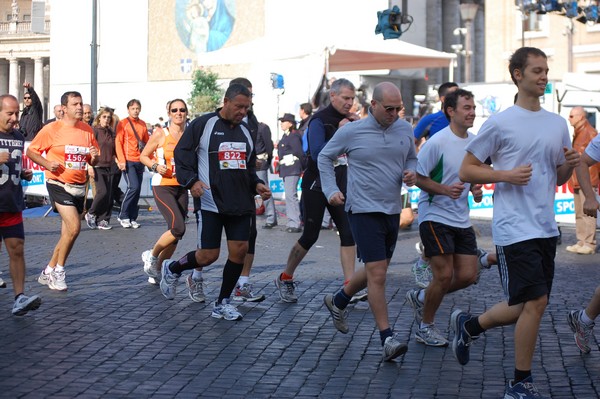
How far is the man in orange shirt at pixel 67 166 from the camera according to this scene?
10.7 meters

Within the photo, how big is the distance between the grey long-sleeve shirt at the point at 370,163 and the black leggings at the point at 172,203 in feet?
10.8

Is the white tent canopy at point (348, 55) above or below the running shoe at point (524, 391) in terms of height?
above

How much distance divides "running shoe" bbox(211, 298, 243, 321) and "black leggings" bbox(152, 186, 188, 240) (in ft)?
6.25

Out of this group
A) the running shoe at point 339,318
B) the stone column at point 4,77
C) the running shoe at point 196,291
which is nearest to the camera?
the running shoe at point 339,318

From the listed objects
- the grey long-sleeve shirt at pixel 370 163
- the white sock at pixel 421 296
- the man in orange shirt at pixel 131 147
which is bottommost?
the white sock at pixel 421 296

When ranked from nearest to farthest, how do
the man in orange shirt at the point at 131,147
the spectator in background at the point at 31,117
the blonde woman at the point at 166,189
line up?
the blonde woman at the point at 166,189 < the man in orange shirt at the point at 131,147 < the spectator in background at the point at 31,117

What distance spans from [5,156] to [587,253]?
8769mm

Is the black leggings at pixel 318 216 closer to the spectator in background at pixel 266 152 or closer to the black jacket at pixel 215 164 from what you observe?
the black jacket at pixel 215 164

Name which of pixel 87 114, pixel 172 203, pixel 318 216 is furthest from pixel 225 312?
A: pixel 87 114

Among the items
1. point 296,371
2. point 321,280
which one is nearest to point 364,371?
point 296,371

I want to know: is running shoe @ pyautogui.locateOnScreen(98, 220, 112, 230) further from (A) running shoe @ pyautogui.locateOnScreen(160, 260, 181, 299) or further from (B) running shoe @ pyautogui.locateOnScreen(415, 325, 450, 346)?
(B) running shoe @ pyautogui.locateOnScreen(415, 325, 450, 346)

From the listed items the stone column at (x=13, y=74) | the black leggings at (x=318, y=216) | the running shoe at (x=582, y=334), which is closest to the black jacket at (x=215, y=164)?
→ the black leggings at (x=318, y=216)

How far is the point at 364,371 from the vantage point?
7.07 metres

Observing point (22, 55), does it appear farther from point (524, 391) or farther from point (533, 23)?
point (524, 391)
